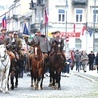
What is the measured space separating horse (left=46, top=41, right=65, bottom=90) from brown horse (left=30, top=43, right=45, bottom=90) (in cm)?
43

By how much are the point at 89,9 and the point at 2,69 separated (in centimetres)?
5723

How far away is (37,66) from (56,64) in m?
0.76

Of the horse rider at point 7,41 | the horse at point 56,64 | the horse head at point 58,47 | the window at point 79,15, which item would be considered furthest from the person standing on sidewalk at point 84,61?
the window at point 79,15

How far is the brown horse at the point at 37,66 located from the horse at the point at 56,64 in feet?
1.41

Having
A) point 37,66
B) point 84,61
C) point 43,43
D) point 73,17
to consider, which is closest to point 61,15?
point 73,17

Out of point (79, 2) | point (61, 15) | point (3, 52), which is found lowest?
point (3, 52)

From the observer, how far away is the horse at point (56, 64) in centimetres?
2112

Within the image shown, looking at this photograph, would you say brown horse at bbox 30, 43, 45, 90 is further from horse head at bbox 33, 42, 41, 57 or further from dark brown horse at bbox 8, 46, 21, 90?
dark brown horse at bbox 8, 46, 21, 90

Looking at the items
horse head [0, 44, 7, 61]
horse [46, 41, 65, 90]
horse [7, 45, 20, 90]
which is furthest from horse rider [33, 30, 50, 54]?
horse head [0, 44, 7, 61]

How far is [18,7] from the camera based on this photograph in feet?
363

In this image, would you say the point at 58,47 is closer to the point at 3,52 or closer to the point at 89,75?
the point at 3,52

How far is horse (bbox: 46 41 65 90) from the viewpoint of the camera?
2112cm

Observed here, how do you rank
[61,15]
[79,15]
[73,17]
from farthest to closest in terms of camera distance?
1. [79,15]
2. [73,17]
3. [61,15]

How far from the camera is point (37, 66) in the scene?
21328 millimetres
